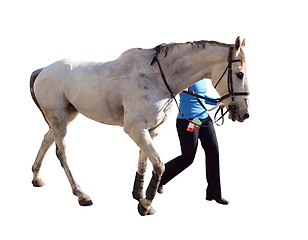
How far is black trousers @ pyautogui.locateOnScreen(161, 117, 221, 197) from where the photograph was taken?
5.61 metres

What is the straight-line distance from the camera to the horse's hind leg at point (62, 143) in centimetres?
570

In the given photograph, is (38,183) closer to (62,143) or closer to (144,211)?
(62,143)

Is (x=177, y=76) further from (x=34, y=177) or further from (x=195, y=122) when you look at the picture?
(x=34, y=177)

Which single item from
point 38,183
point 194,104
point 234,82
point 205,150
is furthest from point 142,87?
point 38,183

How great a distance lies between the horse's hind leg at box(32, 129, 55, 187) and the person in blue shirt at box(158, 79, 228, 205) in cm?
186

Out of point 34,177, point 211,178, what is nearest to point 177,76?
point 211,178

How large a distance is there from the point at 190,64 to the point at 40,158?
2.78m

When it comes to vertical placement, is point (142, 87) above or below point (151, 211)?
above

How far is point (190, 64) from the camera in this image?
5031 mm

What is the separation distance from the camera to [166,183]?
5.88 meters

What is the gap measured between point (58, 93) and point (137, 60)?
1143mm

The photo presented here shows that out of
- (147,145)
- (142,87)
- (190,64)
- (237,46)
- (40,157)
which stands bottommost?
(40,157)

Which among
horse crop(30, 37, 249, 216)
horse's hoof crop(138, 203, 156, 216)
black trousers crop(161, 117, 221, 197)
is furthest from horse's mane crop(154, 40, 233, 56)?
horse's hoof crop(138, 203, 156, 216)

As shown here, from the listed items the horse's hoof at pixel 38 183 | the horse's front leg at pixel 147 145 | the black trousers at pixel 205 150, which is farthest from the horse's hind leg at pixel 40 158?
the black trousers at pixel 205 150
